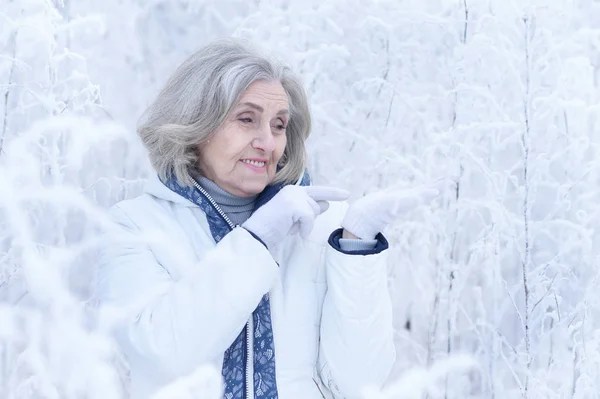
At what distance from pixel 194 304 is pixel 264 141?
0.40 m

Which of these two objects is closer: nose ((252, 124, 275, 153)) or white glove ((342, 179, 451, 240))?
white glove ((342, 179, 451, 240))

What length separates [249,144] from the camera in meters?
1.31

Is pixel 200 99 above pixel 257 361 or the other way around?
above

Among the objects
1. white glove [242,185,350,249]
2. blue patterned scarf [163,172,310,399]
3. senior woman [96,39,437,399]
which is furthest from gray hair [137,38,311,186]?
blue patterned scarf [163,172,310,399]

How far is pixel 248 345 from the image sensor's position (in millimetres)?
1208

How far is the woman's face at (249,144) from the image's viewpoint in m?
1.31

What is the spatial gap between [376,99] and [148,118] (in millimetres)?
1301

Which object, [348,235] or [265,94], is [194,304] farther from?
[265,94]

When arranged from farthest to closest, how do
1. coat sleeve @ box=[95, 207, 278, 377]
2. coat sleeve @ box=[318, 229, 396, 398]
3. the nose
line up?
the nose
coat sleeve @ box=[318, 229, 396, 398]
coat sleeve @ box=[95, 207, 278, 377]

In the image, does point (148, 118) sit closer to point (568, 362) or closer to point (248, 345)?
point (248, 345)

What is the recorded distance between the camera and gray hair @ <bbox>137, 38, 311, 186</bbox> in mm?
1316

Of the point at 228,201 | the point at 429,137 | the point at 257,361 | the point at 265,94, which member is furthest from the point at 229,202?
the point at 429,137

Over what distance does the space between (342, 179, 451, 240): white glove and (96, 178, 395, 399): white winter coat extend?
0.06 m

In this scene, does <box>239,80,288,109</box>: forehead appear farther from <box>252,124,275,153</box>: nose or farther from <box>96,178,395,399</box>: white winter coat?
<box>96,178,395,399</box>: white winter coat
